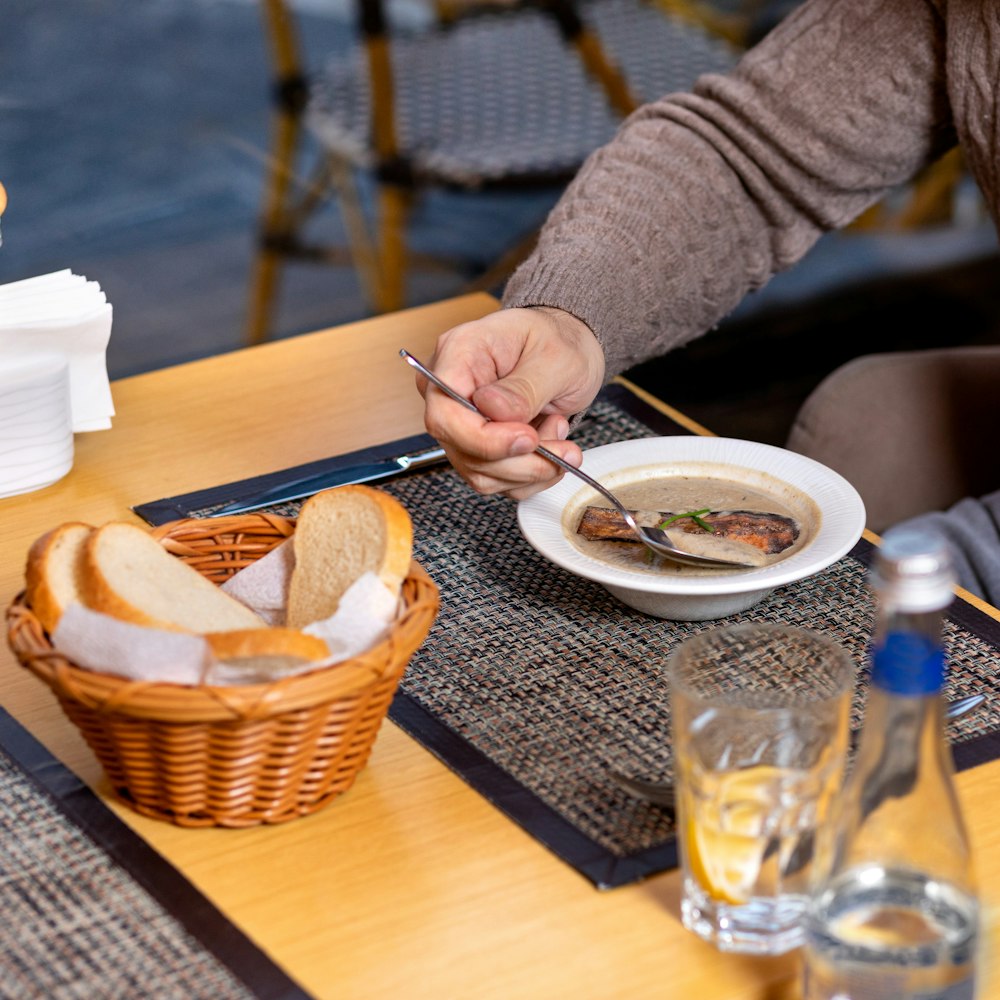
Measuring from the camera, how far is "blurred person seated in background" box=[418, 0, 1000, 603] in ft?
3.83

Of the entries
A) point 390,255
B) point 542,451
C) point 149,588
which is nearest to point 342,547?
point 149,588

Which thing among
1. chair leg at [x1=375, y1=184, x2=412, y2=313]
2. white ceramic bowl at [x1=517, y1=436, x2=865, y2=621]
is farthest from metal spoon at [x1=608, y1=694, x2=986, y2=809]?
chair leg at [x1=375, y1=184, x2=412, y2=313]

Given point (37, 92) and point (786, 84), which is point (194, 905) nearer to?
point (786, 84)

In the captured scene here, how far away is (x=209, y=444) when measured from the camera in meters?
1.15

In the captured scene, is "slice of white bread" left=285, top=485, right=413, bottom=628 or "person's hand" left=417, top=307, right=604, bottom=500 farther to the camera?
"person's hand" left=417, top=307, right=604, bottom=500

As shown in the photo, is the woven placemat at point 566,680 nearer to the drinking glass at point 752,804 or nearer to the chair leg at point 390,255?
the drinking glass at point 752,804

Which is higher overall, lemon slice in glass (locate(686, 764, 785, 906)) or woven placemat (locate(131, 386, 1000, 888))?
lemon slice in glass (locate(686, 764, 785, 906))

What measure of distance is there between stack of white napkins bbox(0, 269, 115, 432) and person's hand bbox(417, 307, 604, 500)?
0.25 m

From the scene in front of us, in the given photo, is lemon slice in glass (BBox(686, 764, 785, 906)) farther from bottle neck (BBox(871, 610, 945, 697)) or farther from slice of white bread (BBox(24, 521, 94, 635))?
slice of white bread (BBox(24, 521, 94, 635))

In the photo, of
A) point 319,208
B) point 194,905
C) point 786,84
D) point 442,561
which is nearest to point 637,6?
point 319,208

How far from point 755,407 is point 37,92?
140cm

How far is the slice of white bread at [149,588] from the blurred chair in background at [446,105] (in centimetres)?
157

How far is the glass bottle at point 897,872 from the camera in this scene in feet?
1.83

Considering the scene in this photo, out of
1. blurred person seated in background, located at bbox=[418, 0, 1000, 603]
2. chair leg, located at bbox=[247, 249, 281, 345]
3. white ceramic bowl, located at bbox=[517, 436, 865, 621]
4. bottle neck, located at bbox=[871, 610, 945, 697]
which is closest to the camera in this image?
bottle neck, located at bbox=[871, 610, 945, 697]
